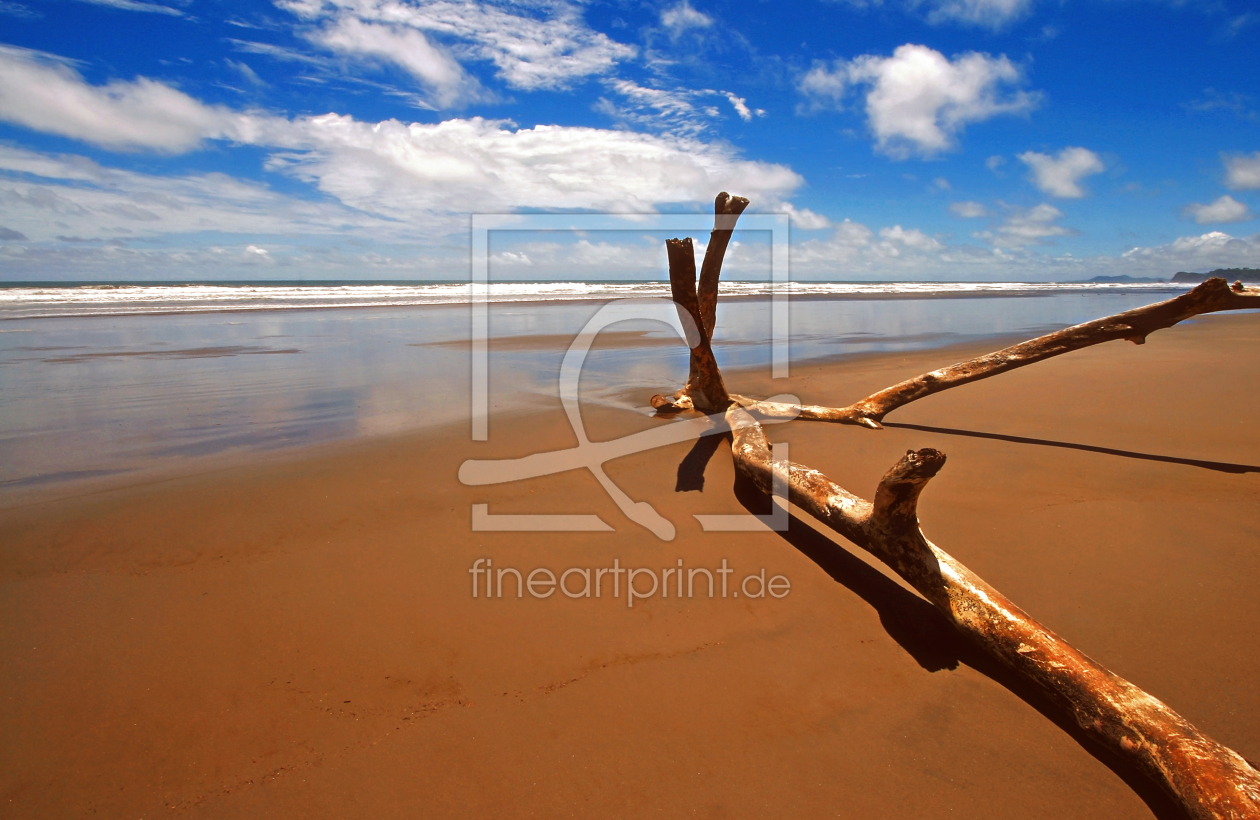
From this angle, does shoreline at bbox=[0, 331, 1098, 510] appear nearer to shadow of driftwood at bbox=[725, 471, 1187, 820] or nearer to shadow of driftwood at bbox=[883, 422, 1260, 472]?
shadow of driftwood at bbox=[883, 422, 1260, 472]

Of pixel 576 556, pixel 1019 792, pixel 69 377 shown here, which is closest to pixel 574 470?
pixel 576 556

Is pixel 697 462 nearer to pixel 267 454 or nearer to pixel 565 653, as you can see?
pixel 565 653

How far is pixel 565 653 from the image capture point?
2.61 m

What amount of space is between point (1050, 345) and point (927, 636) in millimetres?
3874

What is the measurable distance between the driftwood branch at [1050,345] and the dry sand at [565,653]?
3.98ft

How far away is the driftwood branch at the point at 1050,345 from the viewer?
15.6 feet

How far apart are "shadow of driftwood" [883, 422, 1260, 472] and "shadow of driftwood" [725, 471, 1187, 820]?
2.66 m

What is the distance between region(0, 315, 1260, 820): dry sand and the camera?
1.97m

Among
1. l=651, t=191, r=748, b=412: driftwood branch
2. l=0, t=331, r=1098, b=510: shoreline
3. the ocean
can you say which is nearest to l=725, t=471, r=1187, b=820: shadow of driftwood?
l=651, t=191, r=748, b=412: driftwood branch

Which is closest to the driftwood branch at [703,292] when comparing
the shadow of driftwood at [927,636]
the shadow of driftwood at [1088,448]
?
the shadow of driftwood at [1088,448]

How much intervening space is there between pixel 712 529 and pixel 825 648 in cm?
119

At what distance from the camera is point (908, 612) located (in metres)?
2.85

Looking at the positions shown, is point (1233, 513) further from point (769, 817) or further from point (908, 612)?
point (769, 817)

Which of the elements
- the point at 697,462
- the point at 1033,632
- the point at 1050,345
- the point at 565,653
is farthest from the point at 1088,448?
the point at 565,653
